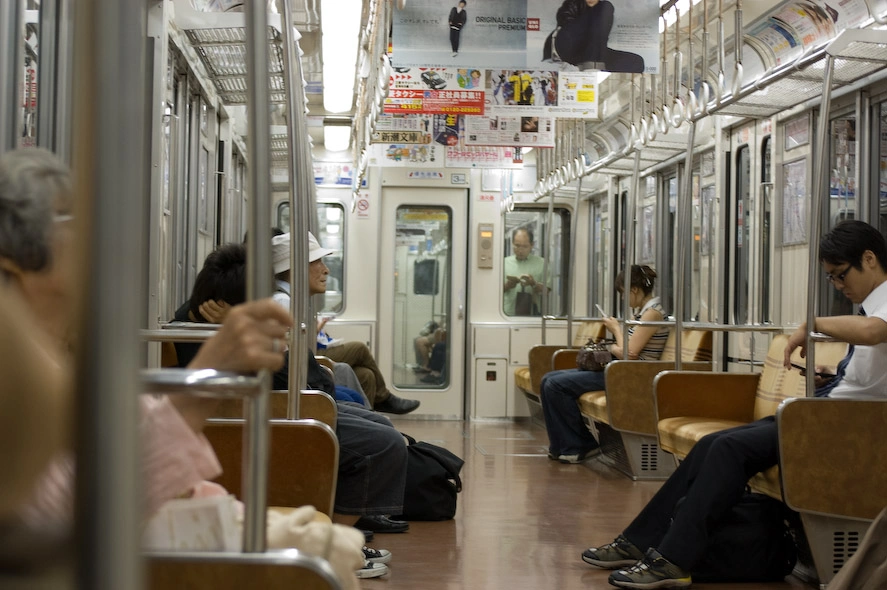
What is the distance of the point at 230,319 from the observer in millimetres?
1462

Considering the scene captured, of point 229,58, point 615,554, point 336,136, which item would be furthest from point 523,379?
point 615,554

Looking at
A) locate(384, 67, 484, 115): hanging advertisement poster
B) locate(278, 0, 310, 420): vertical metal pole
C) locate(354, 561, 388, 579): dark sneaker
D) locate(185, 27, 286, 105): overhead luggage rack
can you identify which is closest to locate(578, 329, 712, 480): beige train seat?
locate(384, 67, 484, 115): hanging advertisement poster

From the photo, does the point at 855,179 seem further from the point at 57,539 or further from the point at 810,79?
the point at 57,539

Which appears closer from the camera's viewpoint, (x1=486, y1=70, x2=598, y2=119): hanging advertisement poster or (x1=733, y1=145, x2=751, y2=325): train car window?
(x1=733, y1=145, x2=751, y2=325): train car window

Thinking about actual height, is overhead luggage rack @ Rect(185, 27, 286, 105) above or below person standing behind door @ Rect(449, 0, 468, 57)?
below

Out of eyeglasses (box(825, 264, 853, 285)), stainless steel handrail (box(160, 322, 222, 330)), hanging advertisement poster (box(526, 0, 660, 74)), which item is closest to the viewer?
stainless steel handrail (box(160, 322, 222, 330))

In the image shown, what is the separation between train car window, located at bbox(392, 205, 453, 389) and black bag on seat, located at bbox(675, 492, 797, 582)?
6.70 metres

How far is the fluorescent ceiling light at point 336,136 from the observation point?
9.99 meters

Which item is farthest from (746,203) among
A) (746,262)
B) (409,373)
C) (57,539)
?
(57,539)

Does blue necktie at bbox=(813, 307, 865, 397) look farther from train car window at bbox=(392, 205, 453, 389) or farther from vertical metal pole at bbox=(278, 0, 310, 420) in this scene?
train car window at bbox=(392, 205, 453, 389)

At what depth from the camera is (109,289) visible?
1.82 feet

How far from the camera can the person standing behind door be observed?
583cm

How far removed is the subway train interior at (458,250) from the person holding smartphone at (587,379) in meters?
0.07

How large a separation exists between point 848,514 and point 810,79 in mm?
2257
